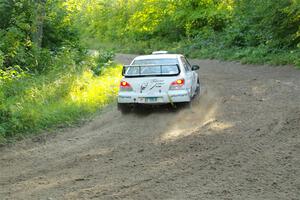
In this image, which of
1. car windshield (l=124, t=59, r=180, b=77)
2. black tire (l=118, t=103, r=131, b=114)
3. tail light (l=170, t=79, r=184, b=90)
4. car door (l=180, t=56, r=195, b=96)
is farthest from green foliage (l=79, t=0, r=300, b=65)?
black tire (l=118, t=103, r=131, b=114)

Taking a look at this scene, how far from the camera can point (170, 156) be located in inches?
305

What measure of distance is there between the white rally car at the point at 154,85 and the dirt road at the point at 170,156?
40 cm

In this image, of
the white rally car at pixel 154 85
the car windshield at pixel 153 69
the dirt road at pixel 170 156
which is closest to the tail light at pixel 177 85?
the white rally car at pixel 154 85

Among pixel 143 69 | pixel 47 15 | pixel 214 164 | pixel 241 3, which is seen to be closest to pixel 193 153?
pixel 214 164

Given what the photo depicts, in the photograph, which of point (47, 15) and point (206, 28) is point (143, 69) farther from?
point (206, 28)

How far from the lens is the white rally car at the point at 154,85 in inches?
448

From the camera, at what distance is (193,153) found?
7.86 meters

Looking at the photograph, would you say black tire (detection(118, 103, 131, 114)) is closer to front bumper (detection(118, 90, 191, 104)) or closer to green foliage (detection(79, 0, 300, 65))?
front bumper (detection(118, 90, 191, 104))

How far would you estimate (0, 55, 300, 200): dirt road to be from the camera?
20.2 feet

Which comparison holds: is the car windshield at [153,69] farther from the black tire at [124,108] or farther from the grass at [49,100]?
the grass at [49,100]

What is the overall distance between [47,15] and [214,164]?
1441 cm

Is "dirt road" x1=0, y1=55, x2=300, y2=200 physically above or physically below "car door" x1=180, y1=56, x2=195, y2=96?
below

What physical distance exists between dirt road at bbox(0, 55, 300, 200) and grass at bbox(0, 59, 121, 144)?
593 millimetres

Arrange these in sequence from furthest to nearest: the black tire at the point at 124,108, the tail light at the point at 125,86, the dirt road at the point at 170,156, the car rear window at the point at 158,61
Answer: the car rear window at the point at 158,61 → the black tire at the point at 124,108 → the tail light at the point at 125,86 → the dirt road at the point at 170,156
